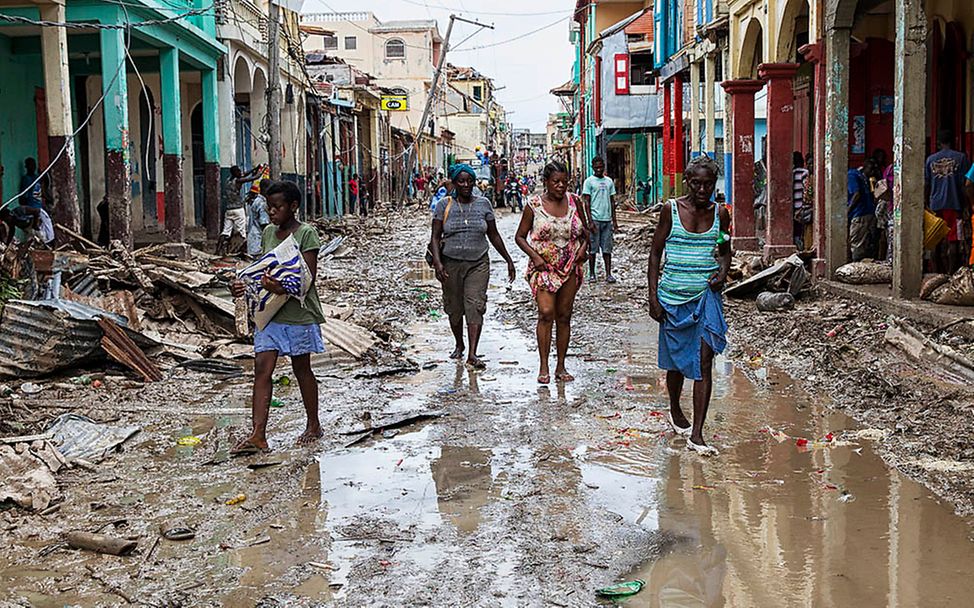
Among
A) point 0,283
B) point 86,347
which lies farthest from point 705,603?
point 0,283

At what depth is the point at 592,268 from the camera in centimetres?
1467

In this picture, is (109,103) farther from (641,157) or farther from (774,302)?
(641,157)

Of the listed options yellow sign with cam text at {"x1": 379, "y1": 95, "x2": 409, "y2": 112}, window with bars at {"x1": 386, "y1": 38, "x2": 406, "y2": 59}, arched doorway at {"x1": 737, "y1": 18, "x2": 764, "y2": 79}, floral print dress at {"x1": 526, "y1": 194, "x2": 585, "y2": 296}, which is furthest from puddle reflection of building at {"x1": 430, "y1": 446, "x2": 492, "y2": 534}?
window with bars at {"x1": 386, "y1": 38, "x2": 406, "y2": 59}

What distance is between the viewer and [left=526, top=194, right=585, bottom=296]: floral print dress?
317 inches

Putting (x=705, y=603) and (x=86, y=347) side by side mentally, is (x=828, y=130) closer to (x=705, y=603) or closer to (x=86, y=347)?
(x=86, y=347)

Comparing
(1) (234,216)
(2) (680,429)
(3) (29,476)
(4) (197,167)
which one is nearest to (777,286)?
(2) (680,429)

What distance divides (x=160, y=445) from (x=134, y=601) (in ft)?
8.32

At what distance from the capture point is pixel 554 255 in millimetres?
8055

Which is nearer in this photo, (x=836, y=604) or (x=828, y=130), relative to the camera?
(x=836, y=604)

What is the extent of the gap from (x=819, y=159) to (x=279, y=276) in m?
8.79

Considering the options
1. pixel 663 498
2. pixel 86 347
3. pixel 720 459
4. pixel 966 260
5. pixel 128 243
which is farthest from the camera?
pixel 128 243

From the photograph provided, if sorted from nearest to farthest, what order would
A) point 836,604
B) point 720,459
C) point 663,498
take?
point 836,604 → point 663,498 → point 720,459

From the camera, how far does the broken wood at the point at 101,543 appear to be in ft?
14.2

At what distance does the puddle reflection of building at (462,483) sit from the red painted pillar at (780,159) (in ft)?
33.9
